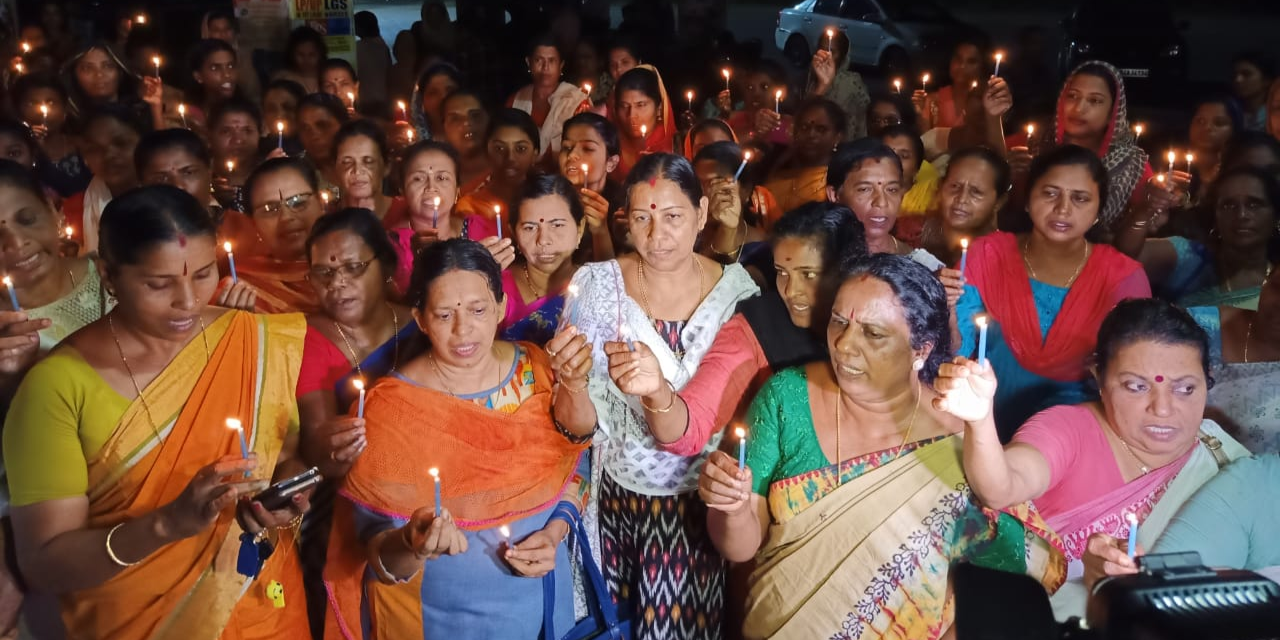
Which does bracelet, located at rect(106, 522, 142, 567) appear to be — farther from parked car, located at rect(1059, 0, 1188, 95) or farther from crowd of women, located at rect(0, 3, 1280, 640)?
parked car, located at rect(1059, 0, 1188, 95)

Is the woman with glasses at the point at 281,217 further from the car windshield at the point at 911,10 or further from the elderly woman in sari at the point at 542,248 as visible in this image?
the car windshield at the point at 911,10

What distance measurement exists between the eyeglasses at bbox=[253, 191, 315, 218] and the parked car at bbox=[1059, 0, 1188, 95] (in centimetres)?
1097

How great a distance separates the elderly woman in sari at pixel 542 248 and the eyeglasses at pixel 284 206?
93 cm

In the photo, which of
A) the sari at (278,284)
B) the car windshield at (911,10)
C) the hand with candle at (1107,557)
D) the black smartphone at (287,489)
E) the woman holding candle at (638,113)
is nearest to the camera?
the hand with candle at (1107,557)

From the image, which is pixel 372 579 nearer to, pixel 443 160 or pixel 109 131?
pixel 443 160

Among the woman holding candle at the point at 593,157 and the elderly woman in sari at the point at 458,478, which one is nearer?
the elderly woman in sari at the point at 458,478

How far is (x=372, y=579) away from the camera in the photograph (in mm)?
2873

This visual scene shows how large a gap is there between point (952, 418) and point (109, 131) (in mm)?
4202

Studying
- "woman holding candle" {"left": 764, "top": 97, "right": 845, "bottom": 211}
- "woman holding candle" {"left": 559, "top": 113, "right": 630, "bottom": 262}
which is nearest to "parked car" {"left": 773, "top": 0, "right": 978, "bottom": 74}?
"woman holding candle" {"left": 764, "top": 97, "right": 845, "bottom": 211}

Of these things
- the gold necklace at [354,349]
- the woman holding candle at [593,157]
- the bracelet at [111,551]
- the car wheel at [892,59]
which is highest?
the car wheel at [892,59]

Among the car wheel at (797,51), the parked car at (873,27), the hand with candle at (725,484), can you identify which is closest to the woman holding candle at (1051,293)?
the hand with candle at (725,484)

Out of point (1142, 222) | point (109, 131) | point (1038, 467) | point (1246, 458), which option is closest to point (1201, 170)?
point (1142, 222)

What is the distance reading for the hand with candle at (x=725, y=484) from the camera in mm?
2371

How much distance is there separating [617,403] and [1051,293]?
1.67m
